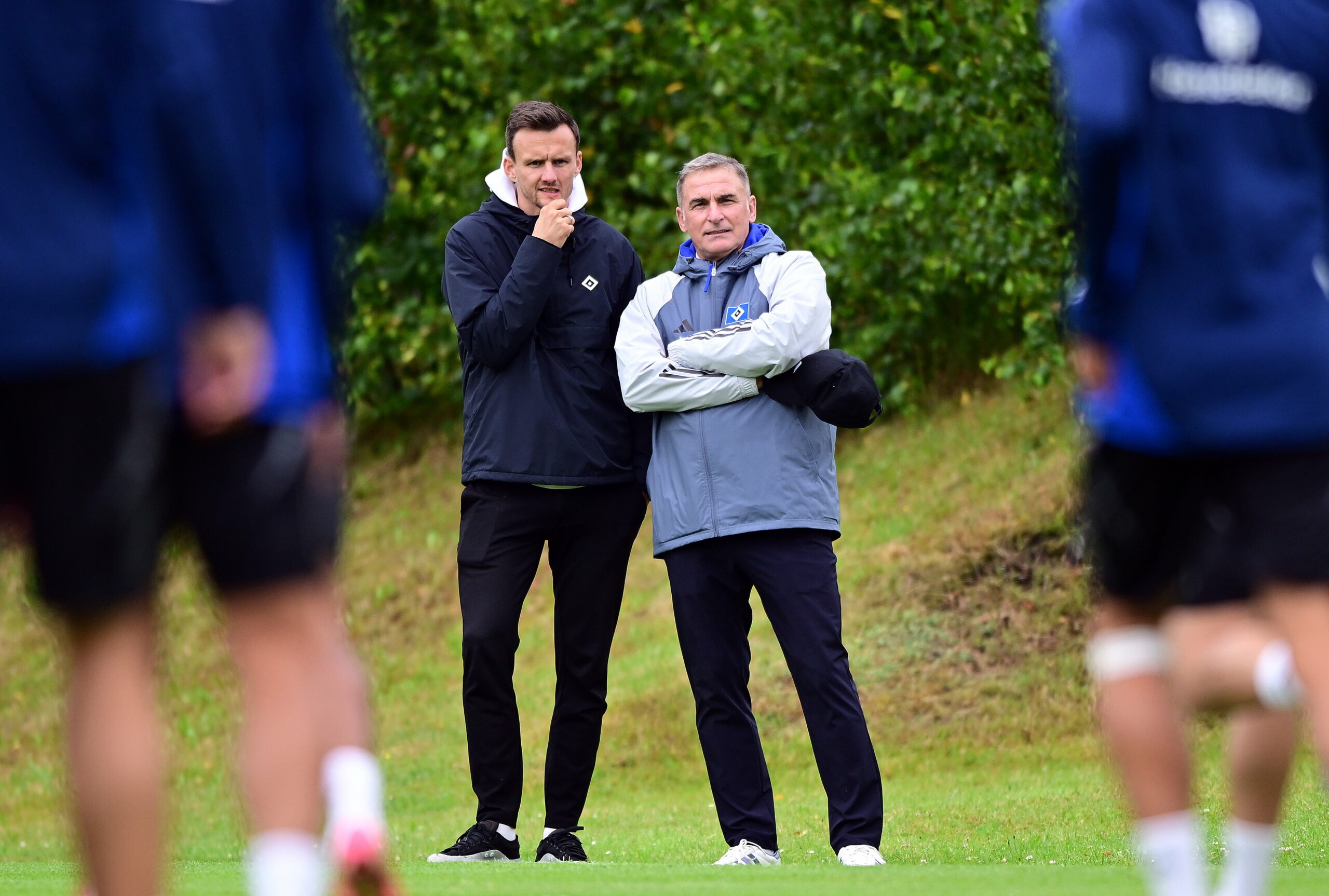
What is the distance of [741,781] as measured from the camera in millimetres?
6570

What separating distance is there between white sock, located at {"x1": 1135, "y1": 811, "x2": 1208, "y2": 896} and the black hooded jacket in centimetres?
363

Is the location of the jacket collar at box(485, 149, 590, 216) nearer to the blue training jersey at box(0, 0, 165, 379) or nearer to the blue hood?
the blue hood

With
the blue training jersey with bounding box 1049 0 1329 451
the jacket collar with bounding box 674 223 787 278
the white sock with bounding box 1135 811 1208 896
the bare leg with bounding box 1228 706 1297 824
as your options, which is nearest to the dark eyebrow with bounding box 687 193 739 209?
the jacket collar with bounding box 674 223 787 278

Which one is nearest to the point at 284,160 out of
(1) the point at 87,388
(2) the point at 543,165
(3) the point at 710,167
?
(1) the point at 87,388

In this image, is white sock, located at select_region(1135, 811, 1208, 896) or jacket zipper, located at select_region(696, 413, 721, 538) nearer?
white sock, located at select_region(1135, 811, 1208, 896)

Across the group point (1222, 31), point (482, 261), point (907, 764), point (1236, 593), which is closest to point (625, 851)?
point (482, 261)

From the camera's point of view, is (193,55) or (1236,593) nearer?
(193,55)

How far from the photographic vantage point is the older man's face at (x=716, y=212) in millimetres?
6930

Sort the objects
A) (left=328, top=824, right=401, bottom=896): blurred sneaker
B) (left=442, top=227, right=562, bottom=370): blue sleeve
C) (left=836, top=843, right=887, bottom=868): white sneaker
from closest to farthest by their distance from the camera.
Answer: (left=328, top=824, right=401, bottom=896): blurred sneaker → (left=836, top=843, right=887, bottom=868): white sneaker → (left=442, top=227, right=562, bottom=370): blue sleeve

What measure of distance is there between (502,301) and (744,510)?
1194mm

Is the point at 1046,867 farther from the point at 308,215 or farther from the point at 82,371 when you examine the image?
the point at 82,371

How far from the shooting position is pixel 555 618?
7.01 metres

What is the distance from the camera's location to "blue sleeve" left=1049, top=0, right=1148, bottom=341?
3375mm

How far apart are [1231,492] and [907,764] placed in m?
8.13
